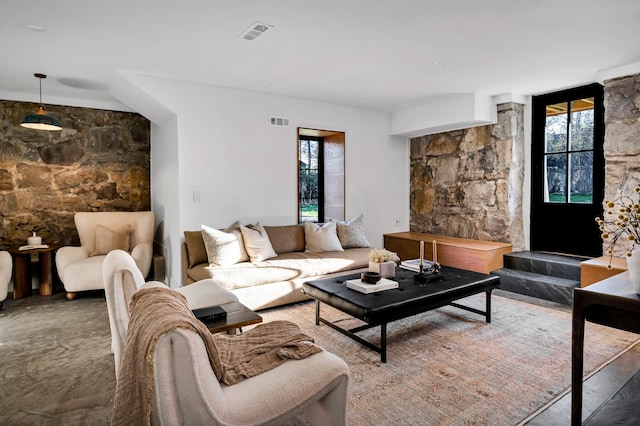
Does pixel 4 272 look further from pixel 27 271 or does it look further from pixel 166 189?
pixel 166 189

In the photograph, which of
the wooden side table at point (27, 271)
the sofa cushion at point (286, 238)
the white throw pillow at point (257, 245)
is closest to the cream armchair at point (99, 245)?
the wooden side table at point (27, 271)

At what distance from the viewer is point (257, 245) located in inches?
162

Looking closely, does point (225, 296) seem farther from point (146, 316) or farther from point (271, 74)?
point (271, 74)

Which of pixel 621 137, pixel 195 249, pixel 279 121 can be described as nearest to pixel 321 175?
pixel 279 121

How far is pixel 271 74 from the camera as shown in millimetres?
3961

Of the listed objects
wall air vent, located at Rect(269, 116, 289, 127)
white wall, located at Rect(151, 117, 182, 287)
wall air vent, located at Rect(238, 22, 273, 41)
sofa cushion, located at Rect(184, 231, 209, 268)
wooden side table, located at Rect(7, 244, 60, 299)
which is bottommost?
wooden side table, located at Rect(7, 244, 60, 299)

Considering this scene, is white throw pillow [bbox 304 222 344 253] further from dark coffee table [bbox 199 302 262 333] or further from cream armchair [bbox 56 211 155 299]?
dark coffee table [bbox 199 302 262 333]

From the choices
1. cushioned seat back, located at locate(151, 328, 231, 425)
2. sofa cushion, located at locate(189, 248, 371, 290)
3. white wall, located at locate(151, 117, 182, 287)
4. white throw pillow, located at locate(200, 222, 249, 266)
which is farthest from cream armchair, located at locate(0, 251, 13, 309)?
cushioned seat back, located at locate(151, 328, 231, 425)

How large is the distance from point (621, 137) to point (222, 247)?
431 cm

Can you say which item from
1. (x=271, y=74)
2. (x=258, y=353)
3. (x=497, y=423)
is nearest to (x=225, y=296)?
(x=258, y=353)

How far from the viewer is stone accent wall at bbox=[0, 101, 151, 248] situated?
15.5 feet

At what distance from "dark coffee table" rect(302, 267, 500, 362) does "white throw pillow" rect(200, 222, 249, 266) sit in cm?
107

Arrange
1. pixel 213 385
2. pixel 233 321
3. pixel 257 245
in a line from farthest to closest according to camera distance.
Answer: pixel 257 245 → pixel 233 321 → pixel 213 385

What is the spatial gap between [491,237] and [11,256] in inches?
237
